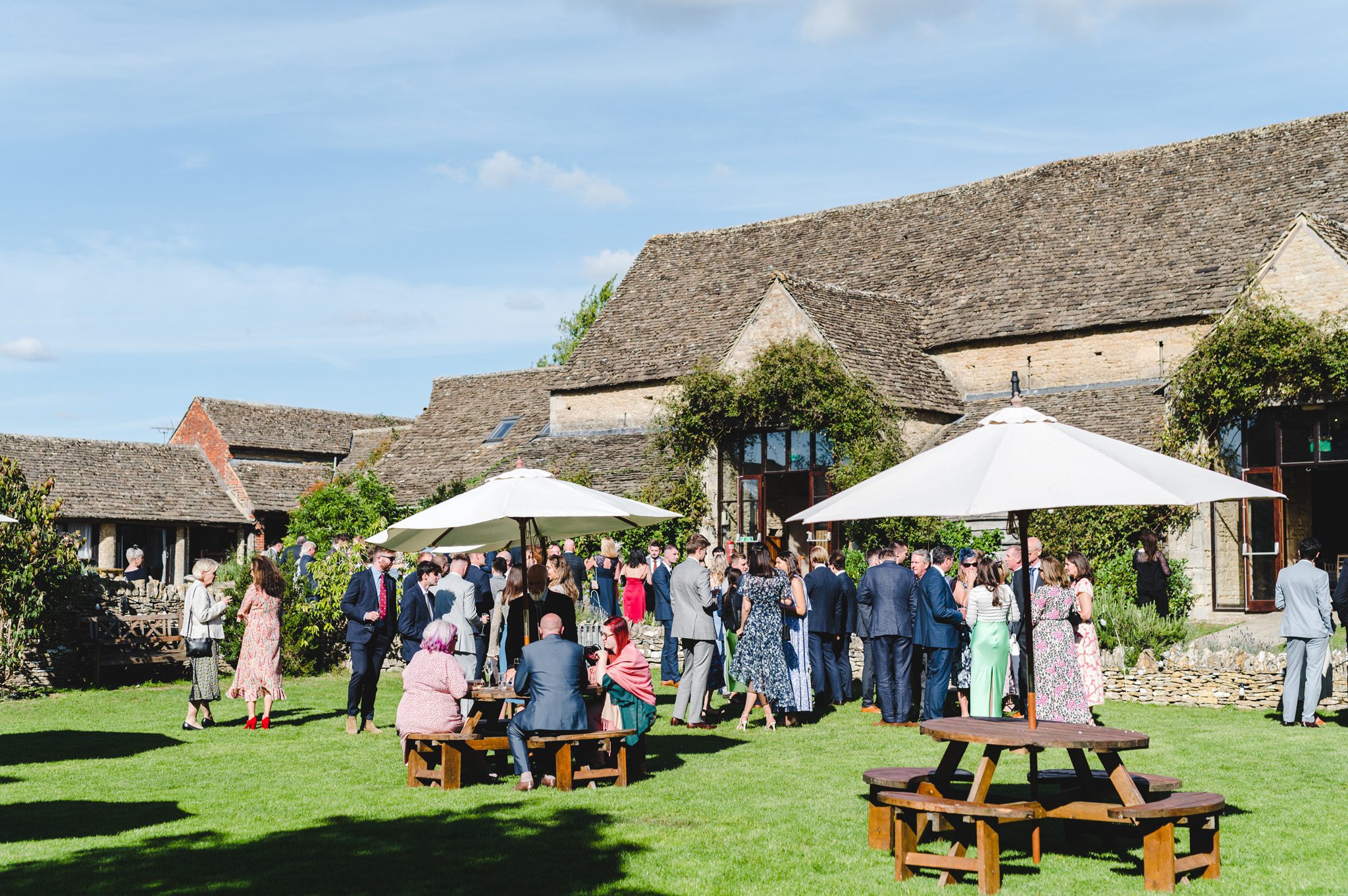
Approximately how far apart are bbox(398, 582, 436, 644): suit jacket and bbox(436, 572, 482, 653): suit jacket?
0.15 meters

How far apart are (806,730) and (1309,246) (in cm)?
1466

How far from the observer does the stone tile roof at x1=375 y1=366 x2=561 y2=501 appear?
119ft

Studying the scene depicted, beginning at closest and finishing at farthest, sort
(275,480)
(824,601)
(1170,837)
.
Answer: (1170,837)
(824,601)
(275,480)

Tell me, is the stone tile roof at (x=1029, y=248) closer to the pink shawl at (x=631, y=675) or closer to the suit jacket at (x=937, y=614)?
the suit jacket at (x=937, y=614)

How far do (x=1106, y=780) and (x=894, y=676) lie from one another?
575cm

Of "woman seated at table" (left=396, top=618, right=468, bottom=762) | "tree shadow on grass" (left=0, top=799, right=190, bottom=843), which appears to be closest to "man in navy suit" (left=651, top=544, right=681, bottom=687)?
"woman seated at table" (left=396, top=618, right=468, bottom=762)

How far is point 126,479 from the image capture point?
45188 mm

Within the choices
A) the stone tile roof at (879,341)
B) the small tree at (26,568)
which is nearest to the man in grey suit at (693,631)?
the small tree at (26,568)

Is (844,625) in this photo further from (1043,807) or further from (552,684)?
(1043,807)

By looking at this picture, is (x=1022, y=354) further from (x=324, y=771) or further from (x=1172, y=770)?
(x=324, y=771)

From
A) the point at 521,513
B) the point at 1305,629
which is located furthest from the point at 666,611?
the point at 1305,629

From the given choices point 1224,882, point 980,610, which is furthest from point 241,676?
point 1224,882

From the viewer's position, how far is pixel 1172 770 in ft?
35.2

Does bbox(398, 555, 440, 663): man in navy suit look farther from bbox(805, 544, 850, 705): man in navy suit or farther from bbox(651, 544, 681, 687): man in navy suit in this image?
bbox(651, 544, 681, 687): man in navy suit
